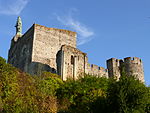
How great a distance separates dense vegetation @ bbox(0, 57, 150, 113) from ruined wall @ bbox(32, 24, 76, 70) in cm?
1225

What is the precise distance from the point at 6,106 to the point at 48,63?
19878 millimetres

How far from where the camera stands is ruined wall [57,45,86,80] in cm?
2980

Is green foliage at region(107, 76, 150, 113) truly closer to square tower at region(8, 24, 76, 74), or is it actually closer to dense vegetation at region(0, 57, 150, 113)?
dense vegetation at region(0, 57, 150, 113)

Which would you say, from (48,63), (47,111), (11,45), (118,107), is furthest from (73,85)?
(11,45)

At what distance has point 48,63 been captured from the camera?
36.3 meters

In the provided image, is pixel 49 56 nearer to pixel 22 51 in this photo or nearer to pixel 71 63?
pixel 22 51

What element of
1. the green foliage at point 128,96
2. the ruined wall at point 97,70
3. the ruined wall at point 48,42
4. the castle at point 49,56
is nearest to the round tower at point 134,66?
the castle at point 49,56

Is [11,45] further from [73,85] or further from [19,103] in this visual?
[19,103]

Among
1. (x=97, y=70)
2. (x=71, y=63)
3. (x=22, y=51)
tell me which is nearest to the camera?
(x=71, y=63)

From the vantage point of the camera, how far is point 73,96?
21.0m

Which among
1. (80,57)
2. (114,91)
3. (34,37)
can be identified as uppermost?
(34,37)

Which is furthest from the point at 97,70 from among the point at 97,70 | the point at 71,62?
the point at 71,62

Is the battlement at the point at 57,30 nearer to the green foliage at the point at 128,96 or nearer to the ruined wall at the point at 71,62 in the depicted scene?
the ruined wall at the point at 71,62

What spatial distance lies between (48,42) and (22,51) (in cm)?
409
